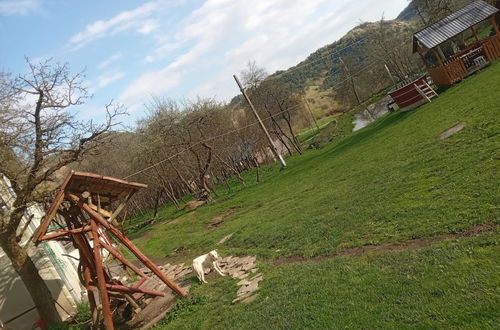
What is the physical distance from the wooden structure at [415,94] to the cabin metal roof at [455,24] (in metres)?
2.35

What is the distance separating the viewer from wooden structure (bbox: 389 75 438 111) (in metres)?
22.3

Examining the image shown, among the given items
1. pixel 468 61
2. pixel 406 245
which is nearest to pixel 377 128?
pixel 468 61

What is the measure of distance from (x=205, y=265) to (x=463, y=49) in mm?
19970

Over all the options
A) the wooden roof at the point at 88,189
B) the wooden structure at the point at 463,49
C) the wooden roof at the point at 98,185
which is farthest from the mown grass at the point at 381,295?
the wooden structure at the point at 463,49

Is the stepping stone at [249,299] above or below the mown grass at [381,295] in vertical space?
below

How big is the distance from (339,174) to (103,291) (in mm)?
11980

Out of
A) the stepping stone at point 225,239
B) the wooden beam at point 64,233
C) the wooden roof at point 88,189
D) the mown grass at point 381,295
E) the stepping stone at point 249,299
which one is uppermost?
the wooden roof at point 88,189

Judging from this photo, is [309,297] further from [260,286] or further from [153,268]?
[153,268]

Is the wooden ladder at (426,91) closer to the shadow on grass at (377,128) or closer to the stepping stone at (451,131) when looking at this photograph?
the shadow on grass at (377,128)

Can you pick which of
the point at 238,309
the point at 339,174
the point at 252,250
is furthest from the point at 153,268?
the point at 339,174

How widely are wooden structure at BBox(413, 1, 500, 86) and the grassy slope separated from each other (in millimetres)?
2585

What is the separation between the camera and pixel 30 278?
13133mm

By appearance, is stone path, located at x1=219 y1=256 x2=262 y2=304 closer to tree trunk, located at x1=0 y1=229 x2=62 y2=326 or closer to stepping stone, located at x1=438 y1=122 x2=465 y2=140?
tree trunk, located at x1=0 y1=229 x2=62 y2=326

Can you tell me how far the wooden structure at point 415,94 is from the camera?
2233 centimetres
